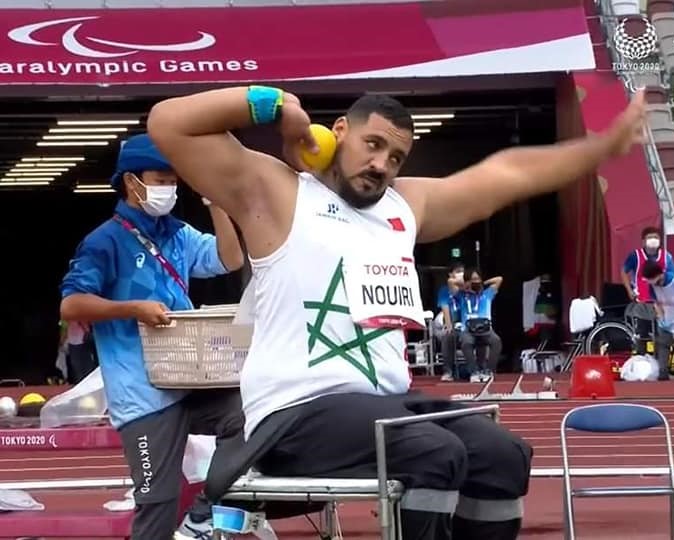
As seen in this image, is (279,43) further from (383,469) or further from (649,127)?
(383,469)

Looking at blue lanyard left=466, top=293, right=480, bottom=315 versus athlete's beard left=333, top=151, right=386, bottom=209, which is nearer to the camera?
athlete's beard left=333, top=151, right=386, bottom=209

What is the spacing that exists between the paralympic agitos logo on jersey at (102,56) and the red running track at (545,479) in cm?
792

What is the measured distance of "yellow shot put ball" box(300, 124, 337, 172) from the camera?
4.19 metres

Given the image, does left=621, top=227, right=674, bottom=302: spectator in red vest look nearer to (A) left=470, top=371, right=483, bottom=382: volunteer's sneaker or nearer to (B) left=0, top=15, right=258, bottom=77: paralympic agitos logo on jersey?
(A) left=470, top=371, right=483, bottom=382: volunteer's sneaker

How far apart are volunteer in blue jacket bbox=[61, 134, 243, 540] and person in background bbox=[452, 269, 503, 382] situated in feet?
41.5

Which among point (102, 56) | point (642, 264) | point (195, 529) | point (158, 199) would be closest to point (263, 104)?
point (158, 199)

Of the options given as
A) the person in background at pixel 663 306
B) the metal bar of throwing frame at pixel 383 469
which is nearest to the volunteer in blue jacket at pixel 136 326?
the metal bar of throwing frame at pixel 383 469

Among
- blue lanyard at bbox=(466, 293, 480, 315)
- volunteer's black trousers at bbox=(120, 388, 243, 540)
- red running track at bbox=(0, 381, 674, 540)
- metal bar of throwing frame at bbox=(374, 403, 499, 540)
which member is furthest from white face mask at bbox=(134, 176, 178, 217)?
blue lanyard at bbox=(466, 293, 480, 315)

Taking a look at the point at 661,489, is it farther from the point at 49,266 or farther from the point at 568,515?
the point at 49,266

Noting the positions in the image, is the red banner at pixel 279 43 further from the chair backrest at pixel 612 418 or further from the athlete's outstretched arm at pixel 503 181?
the athlete's outstretched arm at pixel 503 181

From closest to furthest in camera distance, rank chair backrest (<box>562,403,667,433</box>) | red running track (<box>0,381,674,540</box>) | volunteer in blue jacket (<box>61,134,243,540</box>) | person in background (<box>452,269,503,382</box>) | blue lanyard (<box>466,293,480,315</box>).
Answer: volunteer in blue jacket (<box>61,134,243,540</box>) → chair backrest (<box>562,403,667,433</box>) → red running track (<box>0,381,674,540</box>) → person in background (<box>452,269,503,382</box>) → blue lanyard (<box>466,293,480,315</box>)

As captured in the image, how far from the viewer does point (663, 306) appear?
17.2 metres

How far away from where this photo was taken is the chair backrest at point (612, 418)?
729 centimetres

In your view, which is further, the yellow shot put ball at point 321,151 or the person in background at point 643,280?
the person in background at point 643,280
